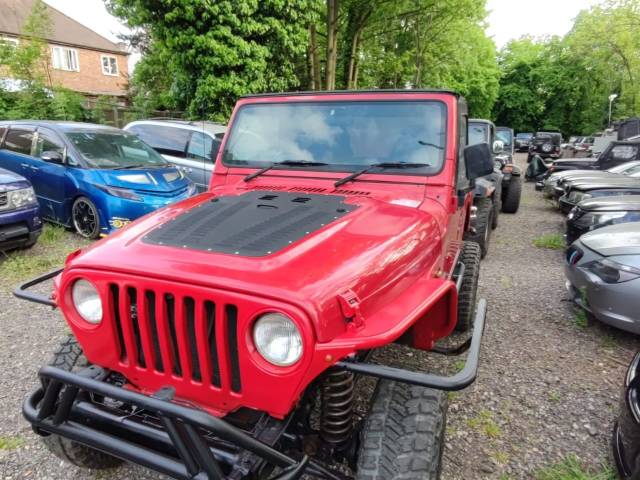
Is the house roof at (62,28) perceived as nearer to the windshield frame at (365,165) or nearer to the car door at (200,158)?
the car door at (200,158)

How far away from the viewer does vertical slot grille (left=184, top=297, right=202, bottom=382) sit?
1.77 metres

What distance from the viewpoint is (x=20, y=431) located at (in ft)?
9.18

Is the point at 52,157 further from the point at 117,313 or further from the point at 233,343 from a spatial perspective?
the point at 233,343

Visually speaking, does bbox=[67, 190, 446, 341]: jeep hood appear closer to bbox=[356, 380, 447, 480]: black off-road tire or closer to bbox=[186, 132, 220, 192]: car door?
bbox=[356, 380, 447, 480]: black off-road tire

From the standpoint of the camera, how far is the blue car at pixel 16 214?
539cm

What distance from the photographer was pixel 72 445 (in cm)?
222

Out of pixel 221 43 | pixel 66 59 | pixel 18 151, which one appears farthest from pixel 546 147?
pixel 66 59

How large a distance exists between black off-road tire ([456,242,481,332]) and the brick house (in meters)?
26.4

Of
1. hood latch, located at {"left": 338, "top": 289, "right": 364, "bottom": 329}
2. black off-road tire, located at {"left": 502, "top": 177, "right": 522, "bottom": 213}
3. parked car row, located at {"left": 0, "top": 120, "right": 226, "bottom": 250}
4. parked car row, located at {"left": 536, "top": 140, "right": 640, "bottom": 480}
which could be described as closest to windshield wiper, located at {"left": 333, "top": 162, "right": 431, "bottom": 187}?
hood latch, located at {"left": 338, "top": 289, "right": 364, "bottom": 329}

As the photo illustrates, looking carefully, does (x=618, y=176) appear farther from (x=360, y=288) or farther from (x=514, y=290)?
(x=360, y=288)

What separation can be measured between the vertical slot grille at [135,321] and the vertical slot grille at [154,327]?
0.05 meters

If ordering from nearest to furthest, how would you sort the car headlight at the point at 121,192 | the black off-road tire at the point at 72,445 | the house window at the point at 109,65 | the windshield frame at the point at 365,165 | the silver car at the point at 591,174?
the black off-road tire at the point at 72,445
the windshield frame at the point at 365,165
the car headlight at the point at 121,192
the silver car at the point at 591,174
the house window at the point at 109,65

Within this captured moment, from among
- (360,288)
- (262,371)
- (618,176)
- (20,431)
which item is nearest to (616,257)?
(360,288)

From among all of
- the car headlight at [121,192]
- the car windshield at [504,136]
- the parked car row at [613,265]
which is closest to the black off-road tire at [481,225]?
the parked car row at [613,265]
